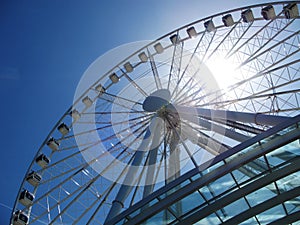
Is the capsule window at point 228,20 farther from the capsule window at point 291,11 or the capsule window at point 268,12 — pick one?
the capsule window at point 291,11

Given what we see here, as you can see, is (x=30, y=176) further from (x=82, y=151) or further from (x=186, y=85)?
(x=186, y=85)

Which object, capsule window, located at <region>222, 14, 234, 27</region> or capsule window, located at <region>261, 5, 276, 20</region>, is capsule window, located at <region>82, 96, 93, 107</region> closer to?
capsule window, located at <region>222, 14, 234, 27</region>

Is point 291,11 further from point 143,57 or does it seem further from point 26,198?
point 26,198

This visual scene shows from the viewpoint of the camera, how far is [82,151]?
75.5 feet

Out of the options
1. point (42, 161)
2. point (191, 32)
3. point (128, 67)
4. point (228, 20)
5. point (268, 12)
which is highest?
point (191, 32)

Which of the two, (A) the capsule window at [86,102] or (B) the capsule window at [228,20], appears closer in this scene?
(B) the capsule window at [228,20]

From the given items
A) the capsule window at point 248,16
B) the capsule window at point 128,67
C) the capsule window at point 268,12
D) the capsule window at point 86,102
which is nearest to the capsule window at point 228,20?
the capsule window at point 248,16

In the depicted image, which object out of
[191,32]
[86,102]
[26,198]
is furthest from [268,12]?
[26,198]

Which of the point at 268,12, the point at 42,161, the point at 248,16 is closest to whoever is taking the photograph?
the point at 268,12

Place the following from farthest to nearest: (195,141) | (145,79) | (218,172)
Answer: (145,79) → (195,141) → (218,172)

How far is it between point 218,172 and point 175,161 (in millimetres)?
7173

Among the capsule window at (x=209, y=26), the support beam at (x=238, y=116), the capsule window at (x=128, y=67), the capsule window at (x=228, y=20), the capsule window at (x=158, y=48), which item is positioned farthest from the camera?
the capsule window at (x=128, y=67)

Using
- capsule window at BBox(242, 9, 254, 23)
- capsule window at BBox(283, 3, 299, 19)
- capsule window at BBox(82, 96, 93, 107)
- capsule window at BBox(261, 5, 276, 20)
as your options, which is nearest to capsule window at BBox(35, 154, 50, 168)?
capsule window at BBox(82, 96, 93, 107)

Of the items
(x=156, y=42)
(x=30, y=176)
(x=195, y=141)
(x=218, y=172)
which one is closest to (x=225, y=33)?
(x=156, y=42)
